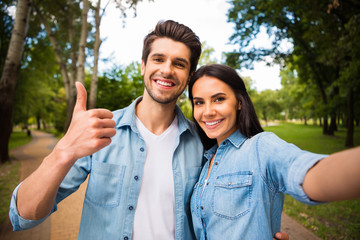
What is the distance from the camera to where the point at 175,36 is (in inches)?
84.8

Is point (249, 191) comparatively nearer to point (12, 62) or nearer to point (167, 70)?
point (167, 70)

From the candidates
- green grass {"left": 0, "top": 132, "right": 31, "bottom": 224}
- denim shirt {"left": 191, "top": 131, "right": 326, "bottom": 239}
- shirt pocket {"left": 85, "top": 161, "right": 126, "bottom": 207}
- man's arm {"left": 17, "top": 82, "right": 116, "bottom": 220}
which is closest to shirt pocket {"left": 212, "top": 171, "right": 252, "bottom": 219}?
denim shirt {"left": 191, "top": 131, "right": 326, "bottom": 239}

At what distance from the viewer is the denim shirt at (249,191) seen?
1.31 metres

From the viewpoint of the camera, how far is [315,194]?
1028 mm

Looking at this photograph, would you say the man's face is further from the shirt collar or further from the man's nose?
the shirt collar

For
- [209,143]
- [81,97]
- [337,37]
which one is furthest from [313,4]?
[81,97]

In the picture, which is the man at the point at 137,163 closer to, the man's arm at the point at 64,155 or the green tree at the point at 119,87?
the man's arm at the point at 64,155

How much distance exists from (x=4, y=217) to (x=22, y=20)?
6.79 metres

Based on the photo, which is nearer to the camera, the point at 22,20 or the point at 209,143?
the point at 209,143

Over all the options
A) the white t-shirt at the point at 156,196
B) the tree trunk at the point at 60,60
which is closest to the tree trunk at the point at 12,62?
the tree trunk at the point at 60,60

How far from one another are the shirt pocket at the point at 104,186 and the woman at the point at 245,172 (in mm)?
696

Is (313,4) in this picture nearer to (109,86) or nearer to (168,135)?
(168,135)

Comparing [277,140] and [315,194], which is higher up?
[277,140]

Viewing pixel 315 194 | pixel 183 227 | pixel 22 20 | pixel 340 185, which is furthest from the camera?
pixel 22 20
